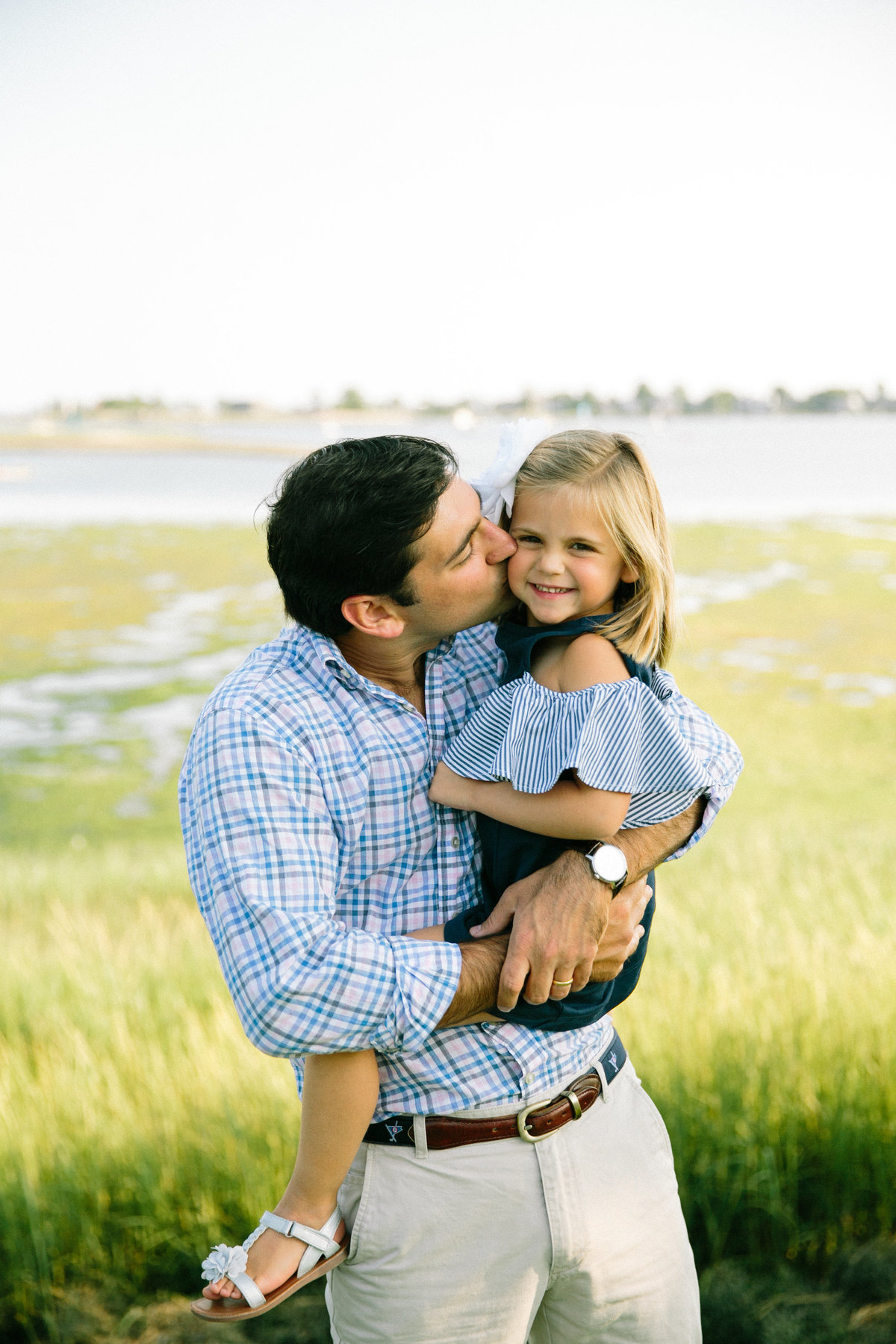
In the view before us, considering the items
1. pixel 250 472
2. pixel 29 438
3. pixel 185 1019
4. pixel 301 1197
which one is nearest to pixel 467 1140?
pixel 301 1197

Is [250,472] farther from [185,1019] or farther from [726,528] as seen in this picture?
[185,1019]

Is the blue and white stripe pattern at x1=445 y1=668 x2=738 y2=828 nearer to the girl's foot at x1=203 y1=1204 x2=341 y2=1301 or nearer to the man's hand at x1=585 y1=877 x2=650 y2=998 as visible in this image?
the man's hand at x1=585 y1=877 x2=650 y2=998

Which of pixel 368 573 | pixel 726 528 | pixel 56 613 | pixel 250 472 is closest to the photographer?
pixel 368 573

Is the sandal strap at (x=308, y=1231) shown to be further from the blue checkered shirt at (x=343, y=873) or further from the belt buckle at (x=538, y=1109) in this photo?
the belt buckle at (x=538, y=1109)

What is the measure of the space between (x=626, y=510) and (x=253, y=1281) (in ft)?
4.93

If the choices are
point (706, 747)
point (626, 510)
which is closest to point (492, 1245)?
point (706, 747)

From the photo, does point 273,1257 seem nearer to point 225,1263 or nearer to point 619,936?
point 225,1263

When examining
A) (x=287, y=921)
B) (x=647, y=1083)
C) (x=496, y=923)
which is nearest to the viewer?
(x=287, y=921)

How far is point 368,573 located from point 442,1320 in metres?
1.27

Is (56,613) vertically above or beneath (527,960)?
beneath

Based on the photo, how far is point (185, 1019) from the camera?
165 inches

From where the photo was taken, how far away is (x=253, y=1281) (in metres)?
1.62

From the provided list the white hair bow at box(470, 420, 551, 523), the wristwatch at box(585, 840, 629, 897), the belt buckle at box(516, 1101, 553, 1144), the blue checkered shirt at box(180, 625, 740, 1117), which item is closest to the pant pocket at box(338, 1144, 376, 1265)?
the blue checkered shirt at box(180, 625, 740, 1117)

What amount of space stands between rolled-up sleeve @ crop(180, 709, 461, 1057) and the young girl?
0.12 m
